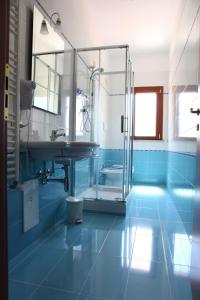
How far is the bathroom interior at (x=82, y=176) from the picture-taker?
1.47 meters

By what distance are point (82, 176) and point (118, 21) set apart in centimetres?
248

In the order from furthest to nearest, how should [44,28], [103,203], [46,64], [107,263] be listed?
[103,203] → [46,64] → [44,28] → [107,263]

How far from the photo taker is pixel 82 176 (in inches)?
123

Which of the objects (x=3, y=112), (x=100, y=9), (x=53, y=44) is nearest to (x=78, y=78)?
(x=53, y=44)

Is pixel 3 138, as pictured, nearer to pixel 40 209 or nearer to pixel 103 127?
pixel 40 209

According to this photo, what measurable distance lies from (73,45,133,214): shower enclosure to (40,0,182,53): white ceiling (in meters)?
0.28

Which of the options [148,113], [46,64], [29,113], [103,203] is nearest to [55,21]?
[46,64]

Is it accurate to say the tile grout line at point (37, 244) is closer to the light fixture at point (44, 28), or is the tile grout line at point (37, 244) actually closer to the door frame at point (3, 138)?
the door frame at point (3, 138)

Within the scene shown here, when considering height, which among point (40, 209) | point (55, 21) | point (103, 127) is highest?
point (55, 21)

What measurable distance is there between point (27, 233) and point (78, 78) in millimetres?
1935

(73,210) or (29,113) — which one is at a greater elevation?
(29,113)

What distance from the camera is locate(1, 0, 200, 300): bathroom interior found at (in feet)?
4.81

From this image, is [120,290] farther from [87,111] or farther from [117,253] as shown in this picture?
[87,111]

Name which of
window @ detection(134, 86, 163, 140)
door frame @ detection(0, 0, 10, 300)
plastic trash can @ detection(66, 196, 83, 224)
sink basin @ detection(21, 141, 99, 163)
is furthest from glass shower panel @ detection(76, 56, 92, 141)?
door frame @ detection(0, 0, 10, 300)
